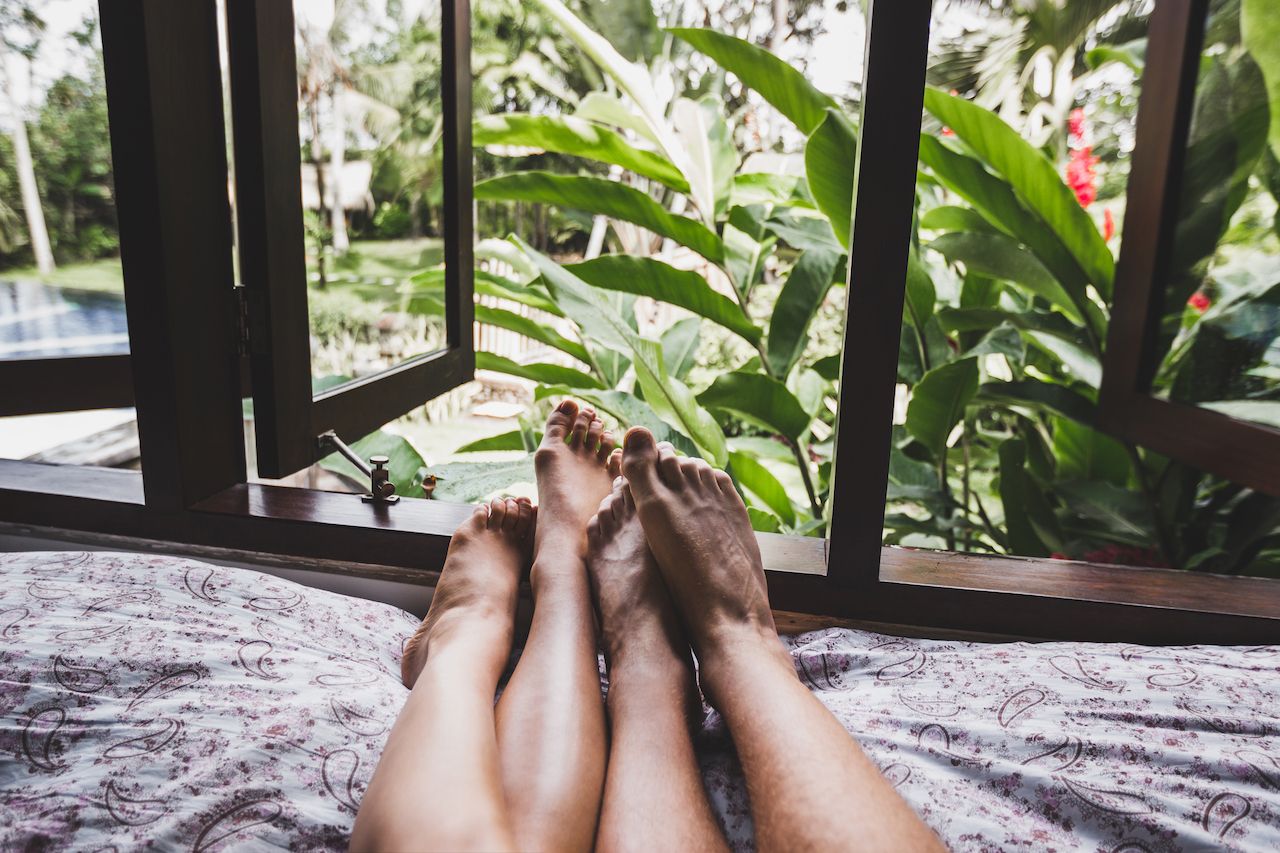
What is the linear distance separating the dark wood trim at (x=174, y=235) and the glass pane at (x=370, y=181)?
115mm

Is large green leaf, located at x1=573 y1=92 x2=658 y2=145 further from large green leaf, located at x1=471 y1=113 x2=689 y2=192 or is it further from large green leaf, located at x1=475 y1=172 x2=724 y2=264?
large green leaf, located at x1=475 y1=172 x2=724 y2=264

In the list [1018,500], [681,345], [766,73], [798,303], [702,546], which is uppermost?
[766,73]

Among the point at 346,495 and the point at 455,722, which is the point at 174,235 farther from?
the point at 455,722

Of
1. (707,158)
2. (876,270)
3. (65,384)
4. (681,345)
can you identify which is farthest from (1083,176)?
(65,384)

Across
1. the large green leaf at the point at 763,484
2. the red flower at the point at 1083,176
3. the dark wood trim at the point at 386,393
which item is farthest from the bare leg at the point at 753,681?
the red flower at the point at 1083,176

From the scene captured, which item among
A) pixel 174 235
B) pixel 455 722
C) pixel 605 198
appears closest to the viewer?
pixel 455 722

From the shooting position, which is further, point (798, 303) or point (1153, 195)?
point (1153, 195)

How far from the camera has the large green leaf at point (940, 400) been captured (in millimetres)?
1097

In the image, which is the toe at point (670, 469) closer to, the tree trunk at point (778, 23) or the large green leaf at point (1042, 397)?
the large green leaf at point (1042, 397)

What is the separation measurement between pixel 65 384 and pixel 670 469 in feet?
3.36

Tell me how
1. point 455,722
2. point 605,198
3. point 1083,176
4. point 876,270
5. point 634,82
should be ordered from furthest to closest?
point 1083,176 → point 634,82 → point 605,198 → point 876,270 → point 455,722

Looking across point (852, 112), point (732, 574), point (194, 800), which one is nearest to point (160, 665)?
point (194, 800)

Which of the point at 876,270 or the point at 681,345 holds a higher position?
the point at 876,270

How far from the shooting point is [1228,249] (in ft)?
4.24
